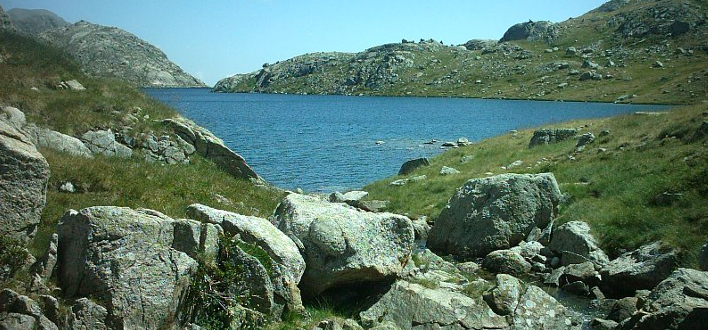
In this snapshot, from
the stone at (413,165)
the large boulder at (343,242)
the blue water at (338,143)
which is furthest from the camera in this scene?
the blue water at (338,143)

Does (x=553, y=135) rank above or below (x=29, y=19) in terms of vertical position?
below

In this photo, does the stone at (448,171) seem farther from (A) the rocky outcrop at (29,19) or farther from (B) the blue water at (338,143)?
(A) the rocky outcrop at (29,19)

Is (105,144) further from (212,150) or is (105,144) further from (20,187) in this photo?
(20,187)

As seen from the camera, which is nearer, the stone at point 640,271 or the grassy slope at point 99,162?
the grassy slope at point 99,162

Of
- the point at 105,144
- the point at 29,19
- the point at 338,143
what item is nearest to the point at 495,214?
the point at 105,144

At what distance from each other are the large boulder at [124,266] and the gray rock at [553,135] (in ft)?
125

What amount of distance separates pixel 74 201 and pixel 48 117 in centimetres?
1055

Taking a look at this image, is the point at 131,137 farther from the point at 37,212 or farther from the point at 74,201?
the point at 37,212

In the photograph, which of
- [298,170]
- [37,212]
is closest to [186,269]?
[37,212]

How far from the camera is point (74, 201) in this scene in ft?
42.0

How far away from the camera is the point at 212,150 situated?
26.8 meters

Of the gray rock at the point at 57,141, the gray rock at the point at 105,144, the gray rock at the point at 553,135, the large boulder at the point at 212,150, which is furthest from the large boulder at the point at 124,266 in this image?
the gray rock at the point at 553,135

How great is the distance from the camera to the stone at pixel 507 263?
2100 centimetres

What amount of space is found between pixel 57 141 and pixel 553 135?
124ft
